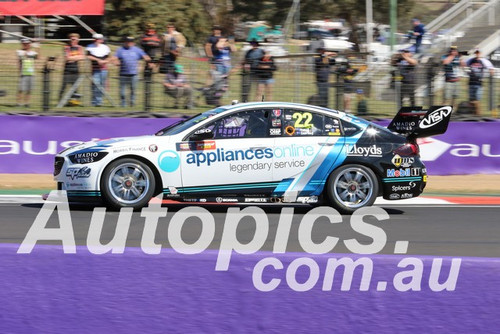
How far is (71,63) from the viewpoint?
15.9 meters

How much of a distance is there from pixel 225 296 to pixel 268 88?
12.4 m

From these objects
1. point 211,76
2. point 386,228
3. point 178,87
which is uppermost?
point 211,76

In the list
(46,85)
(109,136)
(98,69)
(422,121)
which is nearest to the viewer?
(422,121)

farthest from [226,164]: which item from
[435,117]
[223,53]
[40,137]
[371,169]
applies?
[223,53]

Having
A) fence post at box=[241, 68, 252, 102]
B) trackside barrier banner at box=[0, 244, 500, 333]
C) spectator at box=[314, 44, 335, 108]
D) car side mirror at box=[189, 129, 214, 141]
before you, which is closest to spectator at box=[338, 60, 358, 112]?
spectator at box=[314, 44, 335, 108]

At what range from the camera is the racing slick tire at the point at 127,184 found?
9.98 metres

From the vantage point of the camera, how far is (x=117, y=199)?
32.8 feet

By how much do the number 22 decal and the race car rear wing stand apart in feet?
4.32

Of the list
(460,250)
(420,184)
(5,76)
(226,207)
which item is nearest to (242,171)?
(226,207)

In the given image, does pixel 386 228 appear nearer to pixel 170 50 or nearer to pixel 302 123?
pixel 302 123

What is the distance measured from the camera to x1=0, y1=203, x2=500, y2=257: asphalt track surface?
26.9 ft

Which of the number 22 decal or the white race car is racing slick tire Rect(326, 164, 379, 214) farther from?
the number 22 decal

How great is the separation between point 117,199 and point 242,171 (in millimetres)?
1547

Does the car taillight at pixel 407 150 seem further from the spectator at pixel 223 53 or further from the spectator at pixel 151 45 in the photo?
the spectator at pixel 151 45
